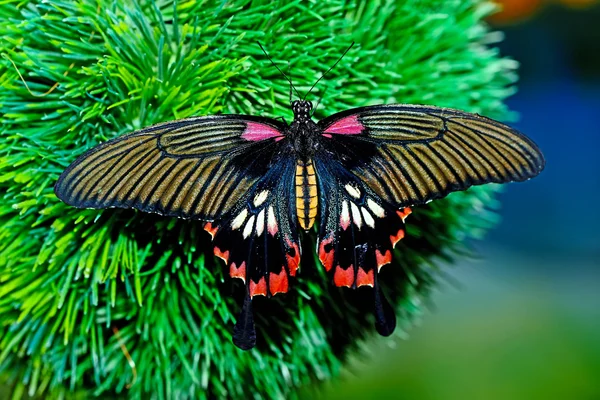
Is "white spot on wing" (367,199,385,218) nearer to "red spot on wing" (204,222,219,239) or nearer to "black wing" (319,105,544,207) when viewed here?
"black wing" (319,105,544,207)

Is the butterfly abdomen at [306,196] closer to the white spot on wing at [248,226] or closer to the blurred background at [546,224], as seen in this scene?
the white spot on wing at [248,226]

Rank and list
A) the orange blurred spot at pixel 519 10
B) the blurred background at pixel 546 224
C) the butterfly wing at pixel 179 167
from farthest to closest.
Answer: the orange blurred spot at pixel 519 10 < the blurred background at pixel 546 224 < the butterfly wing at pixel 179 167

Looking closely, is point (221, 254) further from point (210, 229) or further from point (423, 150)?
point (423, 150)

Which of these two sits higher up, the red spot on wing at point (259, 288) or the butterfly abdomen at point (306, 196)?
the butterfly abdomen at point (306, 196)

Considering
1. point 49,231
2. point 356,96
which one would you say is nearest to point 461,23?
point 356,96

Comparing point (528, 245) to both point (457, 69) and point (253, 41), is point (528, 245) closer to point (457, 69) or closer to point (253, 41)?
point (457, 69)

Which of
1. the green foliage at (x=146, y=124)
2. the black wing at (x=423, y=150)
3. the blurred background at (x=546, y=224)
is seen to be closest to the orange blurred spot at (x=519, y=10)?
the blurred background at (x=546, y=224)

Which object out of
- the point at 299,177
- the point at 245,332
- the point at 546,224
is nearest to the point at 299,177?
the point at 299,177

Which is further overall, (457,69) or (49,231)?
(457,69)
